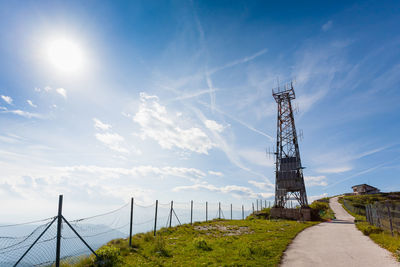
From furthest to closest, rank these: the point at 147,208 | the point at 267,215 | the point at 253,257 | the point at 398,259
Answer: the point at 267,215
the point at 147,208
the point at 253,257
the point at 398,259

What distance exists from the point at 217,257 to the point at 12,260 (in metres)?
8.01

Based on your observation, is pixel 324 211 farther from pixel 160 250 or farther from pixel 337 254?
pixel 160 250

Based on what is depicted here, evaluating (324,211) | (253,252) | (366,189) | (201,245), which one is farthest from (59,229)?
(366,189)

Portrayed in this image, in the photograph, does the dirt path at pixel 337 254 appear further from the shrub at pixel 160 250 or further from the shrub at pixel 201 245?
the shrub at pixel 160 250

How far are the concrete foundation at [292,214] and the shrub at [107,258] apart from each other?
27111mm

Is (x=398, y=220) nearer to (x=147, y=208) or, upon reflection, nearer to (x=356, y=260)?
(x=356, y=260)

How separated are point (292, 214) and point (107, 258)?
95.7 ft

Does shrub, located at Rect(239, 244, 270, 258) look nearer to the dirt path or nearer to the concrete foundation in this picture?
the dirt path

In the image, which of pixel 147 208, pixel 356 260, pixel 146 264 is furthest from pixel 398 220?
pixel 147 208

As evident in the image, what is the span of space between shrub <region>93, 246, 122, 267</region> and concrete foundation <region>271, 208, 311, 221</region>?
88.9 ft

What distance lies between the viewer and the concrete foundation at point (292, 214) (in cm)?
2969

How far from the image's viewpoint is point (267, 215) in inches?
1364

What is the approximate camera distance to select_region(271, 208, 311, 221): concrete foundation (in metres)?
29.7

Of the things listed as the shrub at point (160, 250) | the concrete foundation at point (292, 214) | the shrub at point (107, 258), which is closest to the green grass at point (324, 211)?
the concrete foundation at point (292, 214)
